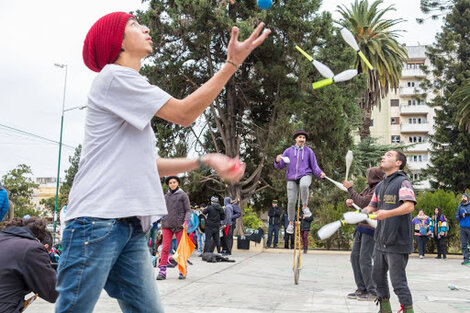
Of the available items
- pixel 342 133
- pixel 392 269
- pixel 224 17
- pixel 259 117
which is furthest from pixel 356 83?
pixel 392 269

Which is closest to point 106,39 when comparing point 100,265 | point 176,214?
point 100,265

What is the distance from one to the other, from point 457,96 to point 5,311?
3800cm

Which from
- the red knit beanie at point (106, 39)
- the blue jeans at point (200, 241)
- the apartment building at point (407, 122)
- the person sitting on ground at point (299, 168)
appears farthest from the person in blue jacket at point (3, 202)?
the apartment building at point (407, 122)

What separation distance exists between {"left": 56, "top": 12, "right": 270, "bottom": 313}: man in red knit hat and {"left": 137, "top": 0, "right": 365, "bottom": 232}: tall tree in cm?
1861

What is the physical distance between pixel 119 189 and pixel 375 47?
120 feet

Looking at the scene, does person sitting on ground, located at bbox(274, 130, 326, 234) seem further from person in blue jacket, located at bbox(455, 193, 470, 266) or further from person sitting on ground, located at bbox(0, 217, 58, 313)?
person in blue jacket, located at bbox(455, 193, 470, 266)

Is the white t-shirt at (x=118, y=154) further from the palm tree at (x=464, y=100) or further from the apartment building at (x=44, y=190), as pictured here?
the apartment building at (x=44, y=190)

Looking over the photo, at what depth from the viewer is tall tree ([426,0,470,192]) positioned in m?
38.4

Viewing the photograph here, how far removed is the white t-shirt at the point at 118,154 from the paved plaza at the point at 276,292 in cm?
395

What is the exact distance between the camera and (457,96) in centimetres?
3666

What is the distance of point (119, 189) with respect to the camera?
7.19 feet

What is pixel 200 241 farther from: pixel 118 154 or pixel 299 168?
pixel 118 154

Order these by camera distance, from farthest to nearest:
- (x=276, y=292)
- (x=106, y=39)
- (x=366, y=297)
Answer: (x=276, y=292) < (x=366, y=297) < (x=106, y=39)

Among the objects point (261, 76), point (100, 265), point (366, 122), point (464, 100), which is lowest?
point (100, 265)
